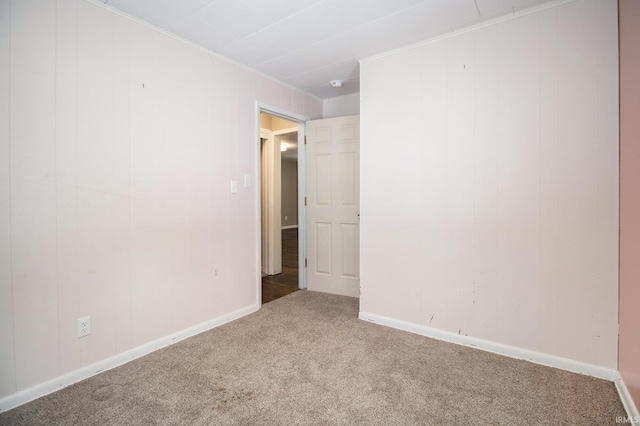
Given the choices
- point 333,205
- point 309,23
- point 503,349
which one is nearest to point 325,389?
point 503,349

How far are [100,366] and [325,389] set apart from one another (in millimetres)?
1462

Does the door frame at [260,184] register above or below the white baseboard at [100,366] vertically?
above

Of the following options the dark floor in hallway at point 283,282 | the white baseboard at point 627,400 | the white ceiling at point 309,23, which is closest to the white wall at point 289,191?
the dark floor in hallway at point 283,282

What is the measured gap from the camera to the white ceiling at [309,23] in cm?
203

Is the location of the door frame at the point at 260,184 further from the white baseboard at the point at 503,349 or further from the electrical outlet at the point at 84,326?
the electrical outlet at the point at 84,326

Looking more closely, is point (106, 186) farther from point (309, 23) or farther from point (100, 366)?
point (309, 23)

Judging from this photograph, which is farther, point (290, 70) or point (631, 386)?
point (290, 70)

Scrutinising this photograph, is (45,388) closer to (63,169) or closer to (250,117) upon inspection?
(63,169)

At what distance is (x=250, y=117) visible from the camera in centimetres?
305

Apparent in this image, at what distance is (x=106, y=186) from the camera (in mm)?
2053

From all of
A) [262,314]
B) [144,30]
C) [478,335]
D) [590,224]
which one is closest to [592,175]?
[590,224]

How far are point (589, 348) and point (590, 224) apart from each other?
78 cm

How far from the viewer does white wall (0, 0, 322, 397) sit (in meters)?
1.70

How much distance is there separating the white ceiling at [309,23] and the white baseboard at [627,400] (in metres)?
2.36
